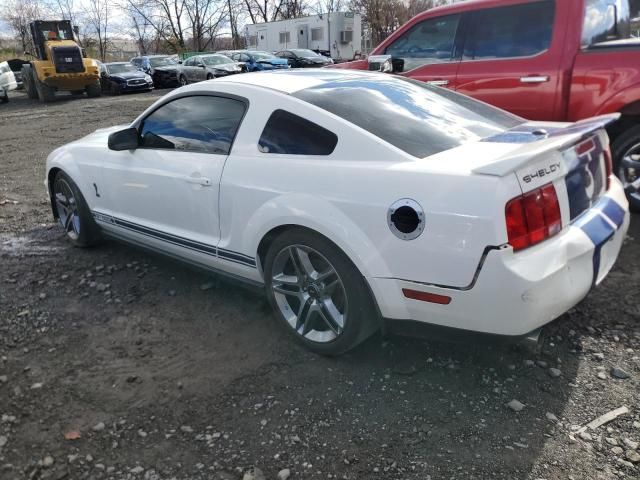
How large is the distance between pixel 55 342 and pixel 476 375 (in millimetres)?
2461

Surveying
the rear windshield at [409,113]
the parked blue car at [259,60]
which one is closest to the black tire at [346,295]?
the rear windshield at [409,113]

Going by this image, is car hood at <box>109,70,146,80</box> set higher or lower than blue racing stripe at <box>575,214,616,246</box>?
lower

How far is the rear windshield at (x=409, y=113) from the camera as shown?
268cm

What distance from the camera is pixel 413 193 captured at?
2.32 m

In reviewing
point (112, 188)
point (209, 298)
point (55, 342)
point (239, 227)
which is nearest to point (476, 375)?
point (239, 227)

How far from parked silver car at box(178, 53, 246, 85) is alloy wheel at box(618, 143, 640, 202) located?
19.3 m

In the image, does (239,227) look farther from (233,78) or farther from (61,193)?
(61,193)

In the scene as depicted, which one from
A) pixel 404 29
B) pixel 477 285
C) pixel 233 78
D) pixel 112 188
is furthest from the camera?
pixel 404 29

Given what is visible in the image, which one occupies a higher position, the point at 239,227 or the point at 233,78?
the point at 233,78

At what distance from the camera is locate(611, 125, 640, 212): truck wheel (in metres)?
4.48

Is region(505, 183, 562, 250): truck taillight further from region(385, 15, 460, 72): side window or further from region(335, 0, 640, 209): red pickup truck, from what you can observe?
region(385, 15, 460, 72): side window

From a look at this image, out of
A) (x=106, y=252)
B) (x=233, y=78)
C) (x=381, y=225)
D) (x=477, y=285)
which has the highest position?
(x=233, y=78)

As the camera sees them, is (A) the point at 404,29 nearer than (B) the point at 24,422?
No

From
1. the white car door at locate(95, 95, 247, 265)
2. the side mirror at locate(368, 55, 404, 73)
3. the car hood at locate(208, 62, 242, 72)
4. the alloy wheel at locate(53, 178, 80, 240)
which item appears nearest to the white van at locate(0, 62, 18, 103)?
the car hood at locate(208, 62, 242, 72)
